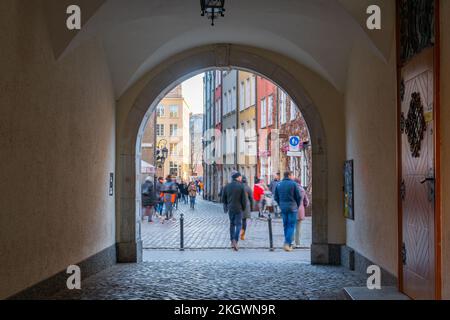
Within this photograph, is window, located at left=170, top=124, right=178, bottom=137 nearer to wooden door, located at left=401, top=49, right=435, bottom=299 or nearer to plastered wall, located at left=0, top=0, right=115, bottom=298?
plastered wall, located at left=0, top=0, right=115, bottom=298

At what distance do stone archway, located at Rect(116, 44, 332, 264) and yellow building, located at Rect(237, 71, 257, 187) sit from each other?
2490 centimetres

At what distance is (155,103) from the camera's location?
44.2 ft

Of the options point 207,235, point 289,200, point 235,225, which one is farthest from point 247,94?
point 289,200

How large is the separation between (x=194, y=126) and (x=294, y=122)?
Result: 78.7 meters

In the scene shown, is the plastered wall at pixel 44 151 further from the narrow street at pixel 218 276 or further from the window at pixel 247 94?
the window at pixel 247 94

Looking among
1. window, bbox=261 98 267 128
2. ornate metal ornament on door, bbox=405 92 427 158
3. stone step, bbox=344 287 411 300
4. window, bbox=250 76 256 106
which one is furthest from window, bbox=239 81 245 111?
ornate metal ornament on door, bbox=405 92 427 158

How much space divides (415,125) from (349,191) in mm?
4741

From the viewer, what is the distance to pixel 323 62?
487 inches

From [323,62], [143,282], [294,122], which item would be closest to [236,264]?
[143,282]

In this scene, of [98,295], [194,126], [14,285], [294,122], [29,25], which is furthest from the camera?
[194,126]

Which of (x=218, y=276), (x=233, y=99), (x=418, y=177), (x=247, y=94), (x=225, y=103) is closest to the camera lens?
(x=418, y=177)

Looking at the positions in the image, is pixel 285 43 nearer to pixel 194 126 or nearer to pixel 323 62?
pixel 323 62

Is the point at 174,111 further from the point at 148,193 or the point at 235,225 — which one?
the point at 235,225

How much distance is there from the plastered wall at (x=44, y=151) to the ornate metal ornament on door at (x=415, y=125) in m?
4.02
